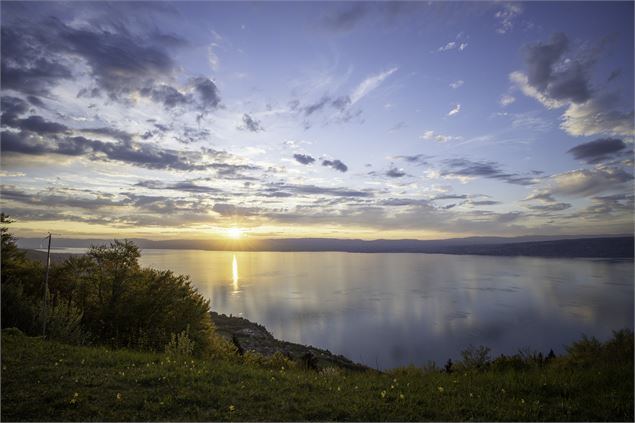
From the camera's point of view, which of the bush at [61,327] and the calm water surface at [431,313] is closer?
the bush at [61,327]

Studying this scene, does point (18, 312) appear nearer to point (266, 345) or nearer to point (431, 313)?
point (266, 345)

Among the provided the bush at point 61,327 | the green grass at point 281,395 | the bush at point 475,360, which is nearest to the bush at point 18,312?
the bush at point 61,327

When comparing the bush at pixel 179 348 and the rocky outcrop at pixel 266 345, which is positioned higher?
the bush at pixel 179 348

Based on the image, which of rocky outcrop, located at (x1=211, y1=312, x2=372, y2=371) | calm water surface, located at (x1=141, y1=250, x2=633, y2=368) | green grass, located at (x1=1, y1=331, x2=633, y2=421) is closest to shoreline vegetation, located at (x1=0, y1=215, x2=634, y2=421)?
green grass, located at (x1=1, y1=331, x2=633, y2=421)

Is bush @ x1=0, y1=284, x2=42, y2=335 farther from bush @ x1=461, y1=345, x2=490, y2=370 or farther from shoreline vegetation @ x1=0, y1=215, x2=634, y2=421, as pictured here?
bush @ x1=461, y1=345, x2=490, y2=370

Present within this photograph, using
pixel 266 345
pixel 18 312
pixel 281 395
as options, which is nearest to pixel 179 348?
pixel 281 395

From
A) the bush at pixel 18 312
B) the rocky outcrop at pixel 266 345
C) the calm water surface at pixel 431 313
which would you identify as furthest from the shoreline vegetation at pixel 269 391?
the calm water surface at pixel 431 313

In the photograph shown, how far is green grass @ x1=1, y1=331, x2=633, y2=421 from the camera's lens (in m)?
7.54

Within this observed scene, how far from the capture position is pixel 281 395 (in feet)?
28.9

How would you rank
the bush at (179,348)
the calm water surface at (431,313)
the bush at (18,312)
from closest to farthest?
the bush at (179,348) → the bush at (18,312) → the calm water surface at (431,313)

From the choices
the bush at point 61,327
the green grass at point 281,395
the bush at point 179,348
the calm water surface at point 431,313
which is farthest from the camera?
the calm water surface at point 431,313

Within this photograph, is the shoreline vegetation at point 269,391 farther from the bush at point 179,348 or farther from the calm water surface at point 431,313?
the calm water surface at point 431,313

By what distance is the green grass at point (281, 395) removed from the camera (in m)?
7.54

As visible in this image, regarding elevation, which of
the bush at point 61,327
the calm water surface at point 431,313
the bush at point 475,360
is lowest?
the calm water surface at point 431,313
